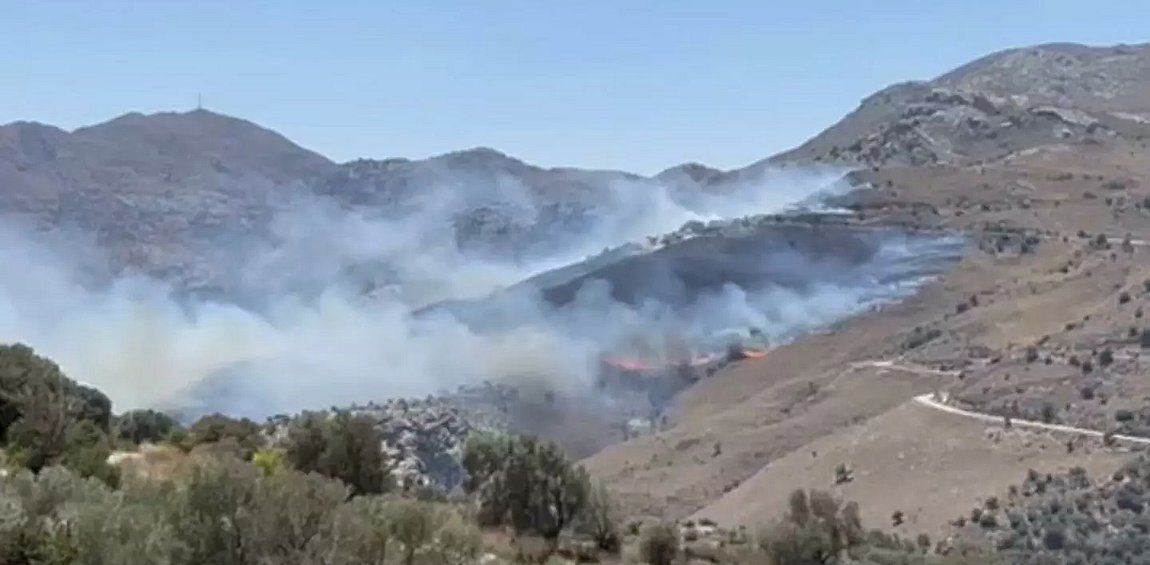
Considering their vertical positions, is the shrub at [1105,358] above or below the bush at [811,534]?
below

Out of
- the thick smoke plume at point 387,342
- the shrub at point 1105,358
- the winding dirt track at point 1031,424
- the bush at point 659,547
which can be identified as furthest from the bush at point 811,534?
the thick smoke plume at point 387,342

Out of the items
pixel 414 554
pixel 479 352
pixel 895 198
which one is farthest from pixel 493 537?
pixel 895 198

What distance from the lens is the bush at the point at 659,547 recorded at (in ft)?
112

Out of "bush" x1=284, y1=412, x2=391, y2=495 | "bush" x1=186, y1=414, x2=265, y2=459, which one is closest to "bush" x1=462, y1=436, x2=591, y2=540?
"bush" x1=284, y1=412, x2=391, y2=495

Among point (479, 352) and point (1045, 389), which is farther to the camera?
point (479, 352)

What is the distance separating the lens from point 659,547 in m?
34.3

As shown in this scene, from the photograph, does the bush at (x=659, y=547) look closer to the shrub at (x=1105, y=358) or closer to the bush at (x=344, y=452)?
the bush at (x=344, y=452)

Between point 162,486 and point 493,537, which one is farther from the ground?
point 162,486

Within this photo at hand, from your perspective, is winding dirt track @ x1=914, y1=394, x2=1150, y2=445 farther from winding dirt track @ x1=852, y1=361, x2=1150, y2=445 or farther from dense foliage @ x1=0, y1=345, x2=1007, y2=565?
dense foliage @ x1=0, y1=345, x2=1007, y2=565

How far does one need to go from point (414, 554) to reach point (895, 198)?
179 meters

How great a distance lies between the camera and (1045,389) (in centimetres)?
10112

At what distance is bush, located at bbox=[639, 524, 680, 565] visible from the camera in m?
34.0

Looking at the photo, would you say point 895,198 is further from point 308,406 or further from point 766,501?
point 766,501

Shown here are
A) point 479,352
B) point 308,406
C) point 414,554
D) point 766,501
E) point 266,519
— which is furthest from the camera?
point 479,352
